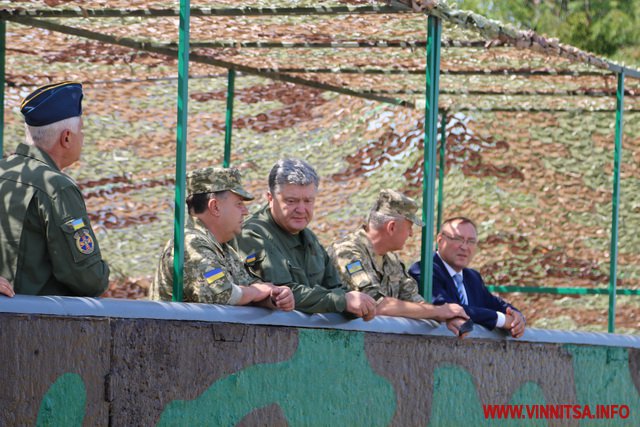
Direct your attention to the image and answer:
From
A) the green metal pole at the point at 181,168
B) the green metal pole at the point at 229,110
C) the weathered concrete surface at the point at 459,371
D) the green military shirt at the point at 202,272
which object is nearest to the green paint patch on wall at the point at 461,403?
the weathered concrete surface at the point at 459,371

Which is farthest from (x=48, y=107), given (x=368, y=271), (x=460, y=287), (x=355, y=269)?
(x=460, y=287)

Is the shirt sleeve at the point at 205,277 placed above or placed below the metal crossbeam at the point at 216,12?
below

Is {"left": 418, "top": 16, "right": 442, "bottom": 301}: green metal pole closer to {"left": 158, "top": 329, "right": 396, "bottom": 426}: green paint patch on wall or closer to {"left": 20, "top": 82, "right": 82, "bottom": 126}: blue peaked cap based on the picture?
{"left": 158, "top": 329, "right": 396, "bottom": 426}: green paint patch on wall

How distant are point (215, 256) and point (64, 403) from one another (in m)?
1.15

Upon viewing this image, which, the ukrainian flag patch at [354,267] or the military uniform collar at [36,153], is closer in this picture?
the military uniform collar at [36,153]

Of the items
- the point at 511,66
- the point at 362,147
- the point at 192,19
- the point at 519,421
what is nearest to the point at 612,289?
the point at 511,66

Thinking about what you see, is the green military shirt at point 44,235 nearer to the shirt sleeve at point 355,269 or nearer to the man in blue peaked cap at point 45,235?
the man in blue peaked cap at point 45,235

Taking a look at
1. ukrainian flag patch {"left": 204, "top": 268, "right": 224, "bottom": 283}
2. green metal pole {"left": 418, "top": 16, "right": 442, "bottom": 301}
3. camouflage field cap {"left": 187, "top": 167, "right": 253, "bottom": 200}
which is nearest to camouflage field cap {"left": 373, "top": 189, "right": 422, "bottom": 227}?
green metal pole {"left": 418, "top": 16, "right": 442, "bottom": 301}

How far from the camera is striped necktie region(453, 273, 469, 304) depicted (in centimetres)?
725

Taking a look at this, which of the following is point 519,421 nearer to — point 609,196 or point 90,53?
point 90,53

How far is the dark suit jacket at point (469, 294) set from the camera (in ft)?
21.3

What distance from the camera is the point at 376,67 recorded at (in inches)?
332

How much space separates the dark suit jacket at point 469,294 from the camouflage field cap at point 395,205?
1.27 ft

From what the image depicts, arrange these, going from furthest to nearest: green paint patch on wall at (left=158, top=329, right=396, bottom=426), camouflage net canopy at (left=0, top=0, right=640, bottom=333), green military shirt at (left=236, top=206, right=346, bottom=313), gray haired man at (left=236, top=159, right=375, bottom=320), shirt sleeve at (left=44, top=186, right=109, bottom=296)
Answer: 1. camouflage net canopy at (left=0, top=0, right=640, bottom=333)
2. gray haired man at (left=236, top=159, right=375, bottom=320)
3. green military shirt at (left=236, top=206, right=346, bottom=313)
4. green paint patch on wall at (left=158, top=329, right=396, bottom=426)
5. shirt sleeve at (left=44, top=186, right=109, bottom=296)
